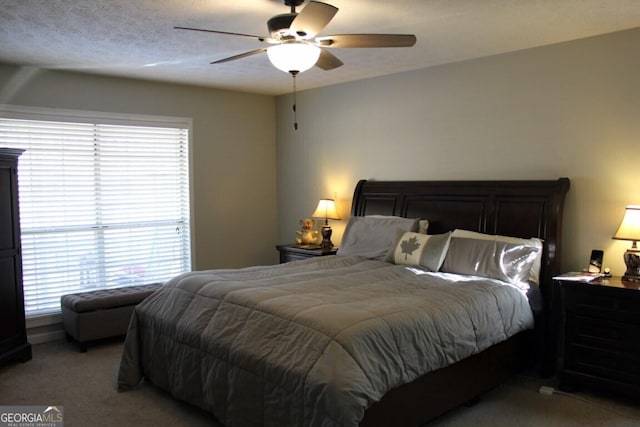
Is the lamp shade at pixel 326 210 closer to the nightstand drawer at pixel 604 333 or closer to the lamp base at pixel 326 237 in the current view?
the lamp base at pixel 326 237

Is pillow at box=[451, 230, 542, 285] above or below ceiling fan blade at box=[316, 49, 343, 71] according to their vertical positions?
below

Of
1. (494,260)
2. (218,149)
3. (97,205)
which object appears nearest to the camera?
(494,260)

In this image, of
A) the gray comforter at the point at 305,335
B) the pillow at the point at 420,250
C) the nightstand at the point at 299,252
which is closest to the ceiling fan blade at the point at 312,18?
the gray comforter at the point at 305,335

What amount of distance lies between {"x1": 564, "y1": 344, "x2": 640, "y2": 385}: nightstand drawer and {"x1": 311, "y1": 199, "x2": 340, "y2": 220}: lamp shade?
2617 millimetres

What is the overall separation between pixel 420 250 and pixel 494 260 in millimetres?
591

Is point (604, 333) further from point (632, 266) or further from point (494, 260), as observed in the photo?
point (494, 260)

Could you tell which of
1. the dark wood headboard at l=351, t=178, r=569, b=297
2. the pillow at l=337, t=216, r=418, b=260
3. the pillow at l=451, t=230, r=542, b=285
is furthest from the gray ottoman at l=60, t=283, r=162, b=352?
the pillow at l=451, t=230, r=542, b=285

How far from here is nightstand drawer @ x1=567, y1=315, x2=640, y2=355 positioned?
3.15 meters

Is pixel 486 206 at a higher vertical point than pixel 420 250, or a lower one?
higher

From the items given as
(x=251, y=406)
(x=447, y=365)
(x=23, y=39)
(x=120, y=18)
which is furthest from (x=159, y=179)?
(x=447, y=365)

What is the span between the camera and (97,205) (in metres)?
4.96

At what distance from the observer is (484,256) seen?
12.3 feet

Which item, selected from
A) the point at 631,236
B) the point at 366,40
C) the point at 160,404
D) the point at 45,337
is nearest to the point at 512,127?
the point at 631,236

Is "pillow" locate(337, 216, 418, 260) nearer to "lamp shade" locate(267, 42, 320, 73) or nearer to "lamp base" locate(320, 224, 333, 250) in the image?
"lamp base" locate(320, 224, 333, 250)
